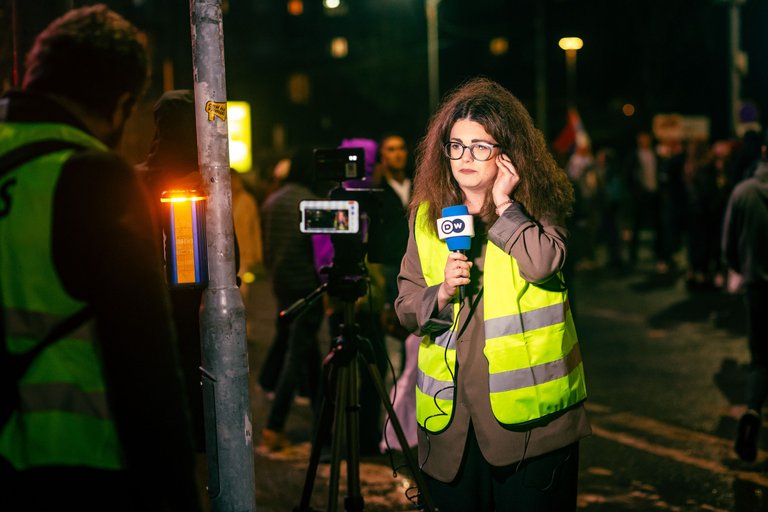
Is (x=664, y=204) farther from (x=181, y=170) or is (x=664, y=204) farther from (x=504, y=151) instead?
(x=504, y=151)

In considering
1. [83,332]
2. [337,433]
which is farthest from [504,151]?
[83,332]

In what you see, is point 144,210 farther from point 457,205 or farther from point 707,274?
point 707,274

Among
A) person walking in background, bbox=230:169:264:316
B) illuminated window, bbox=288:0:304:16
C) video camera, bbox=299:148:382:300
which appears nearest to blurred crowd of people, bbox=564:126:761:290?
person walking in background, bbox=230:169:264:316

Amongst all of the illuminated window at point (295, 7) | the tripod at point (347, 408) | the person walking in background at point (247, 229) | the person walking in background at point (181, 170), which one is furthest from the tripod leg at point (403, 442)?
the illuminated window at point (295, 7)

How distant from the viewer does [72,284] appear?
2.32m

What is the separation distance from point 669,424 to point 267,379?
3266mm

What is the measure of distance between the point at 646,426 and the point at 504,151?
443cm

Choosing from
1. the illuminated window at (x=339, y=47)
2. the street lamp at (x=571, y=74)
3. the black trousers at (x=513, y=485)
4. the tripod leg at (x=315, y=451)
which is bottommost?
the tripod leg at (x=315, y=451)

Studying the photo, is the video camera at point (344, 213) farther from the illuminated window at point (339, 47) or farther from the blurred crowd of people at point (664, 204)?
the illuminated window at point (339, 47)

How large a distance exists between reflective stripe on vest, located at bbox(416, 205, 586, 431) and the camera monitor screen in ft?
3.96

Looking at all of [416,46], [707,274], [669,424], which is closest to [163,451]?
[669,424]

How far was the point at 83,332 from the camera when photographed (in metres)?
2.36

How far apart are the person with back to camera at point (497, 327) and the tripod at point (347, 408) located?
39.3 inches

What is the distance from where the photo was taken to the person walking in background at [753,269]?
6.52 meters
